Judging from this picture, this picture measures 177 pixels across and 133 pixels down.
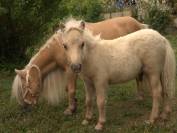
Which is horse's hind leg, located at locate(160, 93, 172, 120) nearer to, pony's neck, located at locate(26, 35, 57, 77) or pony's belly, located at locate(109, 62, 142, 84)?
pony's belly, located at locate(109, 62, 142, 84)

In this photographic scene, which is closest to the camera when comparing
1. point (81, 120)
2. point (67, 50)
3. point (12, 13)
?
point (67, 50)

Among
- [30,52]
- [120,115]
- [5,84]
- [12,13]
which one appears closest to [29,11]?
[12,13]

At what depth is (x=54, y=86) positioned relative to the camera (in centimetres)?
759

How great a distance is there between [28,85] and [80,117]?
988 mm

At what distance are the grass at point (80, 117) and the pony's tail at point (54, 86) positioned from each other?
8.9 inches

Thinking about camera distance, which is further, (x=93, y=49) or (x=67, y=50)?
(x=93, y=49)

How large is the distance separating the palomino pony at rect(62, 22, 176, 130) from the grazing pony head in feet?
3.37

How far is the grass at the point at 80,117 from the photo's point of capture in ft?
21.2

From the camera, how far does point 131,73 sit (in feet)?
21.2

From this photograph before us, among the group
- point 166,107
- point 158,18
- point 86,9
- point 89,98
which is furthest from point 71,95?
point 86,9

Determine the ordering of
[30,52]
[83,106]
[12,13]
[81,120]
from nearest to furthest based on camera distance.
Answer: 1. [81,120]
2. [83,106]
3. [12,13]
4. [30,52]

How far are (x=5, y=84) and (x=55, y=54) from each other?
2.62 m

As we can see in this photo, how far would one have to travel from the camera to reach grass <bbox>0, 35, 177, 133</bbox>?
6.47 metres

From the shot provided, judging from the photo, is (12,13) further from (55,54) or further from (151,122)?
(151,122)
